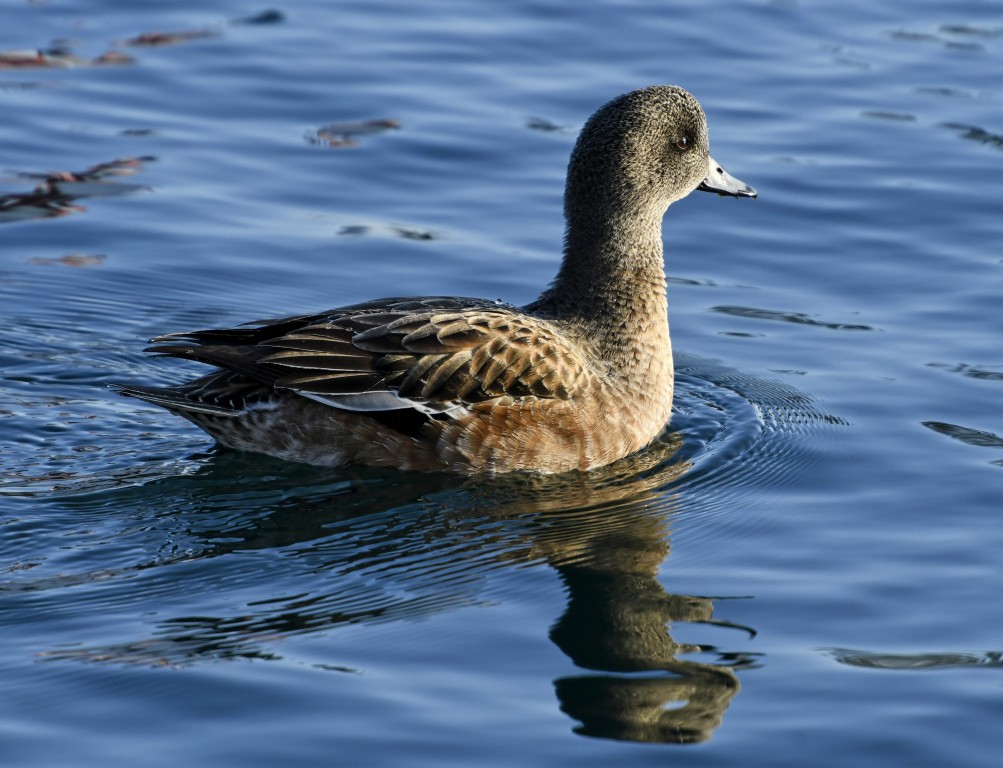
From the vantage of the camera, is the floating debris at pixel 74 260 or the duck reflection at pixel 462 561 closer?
the duck reflection at pixel 462 561

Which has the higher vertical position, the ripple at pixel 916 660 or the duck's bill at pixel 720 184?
the duck's bill at pixel 720 184

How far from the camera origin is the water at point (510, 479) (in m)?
6.68

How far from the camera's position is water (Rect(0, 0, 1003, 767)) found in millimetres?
6676

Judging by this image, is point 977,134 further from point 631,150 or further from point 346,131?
point 631,150

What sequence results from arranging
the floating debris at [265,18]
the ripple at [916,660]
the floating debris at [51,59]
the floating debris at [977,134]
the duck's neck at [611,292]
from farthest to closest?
the floating debris at [265,18], the floating debris at [51,59], the floating debris at [977,134], the duck's neck at [611,292], the ripple at [916,660]

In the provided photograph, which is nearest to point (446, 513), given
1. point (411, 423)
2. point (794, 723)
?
→ point (411, 423)

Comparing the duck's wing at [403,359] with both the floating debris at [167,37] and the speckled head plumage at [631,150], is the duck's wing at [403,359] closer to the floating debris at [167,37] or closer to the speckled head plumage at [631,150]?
the speckled head plumage at [631,150]

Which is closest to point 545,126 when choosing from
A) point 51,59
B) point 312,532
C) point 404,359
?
point 51,59

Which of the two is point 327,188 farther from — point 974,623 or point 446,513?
point 974,623

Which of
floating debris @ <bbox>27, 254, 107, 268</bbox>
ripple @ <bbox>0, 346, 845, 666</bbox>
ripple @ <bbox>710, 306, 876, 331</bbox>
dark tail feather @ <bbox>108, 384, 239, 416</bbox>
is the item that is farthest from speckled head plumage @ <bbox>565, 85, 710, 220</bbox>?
floating debris @ <bbox>27, 254, 107, 268</bbox>

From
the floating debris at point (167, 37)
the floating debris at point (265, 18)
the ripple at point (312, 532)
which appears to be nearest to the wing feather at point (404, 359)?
the ripple at point (312, 532)

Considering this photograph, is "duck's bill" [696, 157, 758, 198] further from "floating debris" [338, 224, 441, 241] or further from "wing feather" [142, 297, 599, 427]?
"floating debris" [338, 224, 441, 241]

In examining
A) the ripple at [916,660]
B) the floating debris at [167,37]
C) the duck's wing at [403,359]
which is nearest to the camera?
the ripple at [916,660]

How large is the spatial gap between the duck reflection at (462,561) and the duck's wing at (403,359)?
432 mm
